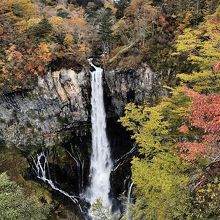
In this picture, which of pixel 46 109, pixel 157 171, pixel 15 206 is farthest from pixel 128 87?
pixel 15 206

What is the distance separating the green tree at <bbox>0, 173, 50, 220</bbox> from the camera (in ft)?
39.9

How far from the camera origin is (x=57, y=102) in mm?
23750

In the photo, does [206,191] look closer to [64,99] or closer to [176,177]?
[176,177]

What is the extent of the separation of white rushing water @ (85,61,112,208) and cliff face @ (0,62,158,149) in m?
0.55

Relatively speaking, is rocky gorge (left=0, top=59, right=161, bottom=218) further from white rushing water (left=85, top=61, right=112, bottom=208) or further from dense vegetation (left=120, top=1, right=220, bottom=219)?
dense vegetation (left=120, top=1, right=220, bottom=219)

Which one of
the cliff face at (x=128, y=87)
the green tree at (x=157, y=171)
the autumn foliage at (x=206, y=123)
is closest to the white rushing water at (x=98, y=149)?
the cliff face at (x=128, y=87)

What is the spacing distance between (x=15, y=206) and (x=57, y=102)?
11.6 metres

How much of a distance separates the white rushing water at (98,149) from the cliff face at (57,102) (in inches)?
21.6

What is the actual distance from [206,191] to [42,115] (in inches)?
658

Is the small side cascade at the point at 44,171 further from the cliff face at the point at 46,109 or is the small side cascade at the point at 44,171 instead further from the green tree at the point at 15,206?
the green tree at the point at 15,206

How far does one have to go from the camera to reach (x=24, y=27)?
25.1 metres

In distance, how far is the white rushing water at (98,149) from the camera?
24344 millimetres

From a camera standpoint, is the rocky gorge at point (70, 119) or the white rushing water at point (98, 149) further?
the white rushing water at point (98, 149)

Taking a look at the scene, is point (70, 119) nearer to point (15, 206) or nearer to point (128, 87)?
point (128, 87)
